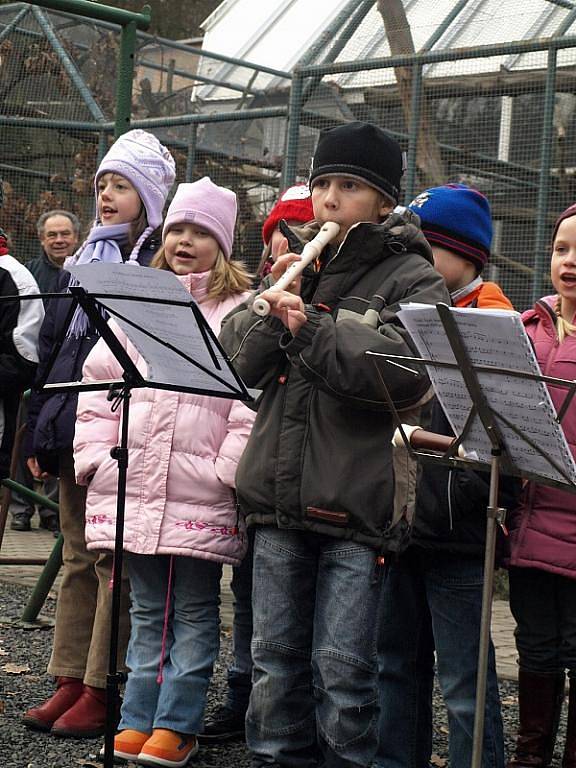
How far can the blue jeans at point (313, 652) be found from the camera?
3457mm

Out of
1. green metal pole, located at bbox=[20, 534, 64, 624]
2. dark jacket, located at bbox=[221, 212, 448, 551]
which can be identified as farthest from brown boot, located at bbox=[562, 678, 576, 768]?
green metal pole, located at bbox=[20, 534, 64, 624]

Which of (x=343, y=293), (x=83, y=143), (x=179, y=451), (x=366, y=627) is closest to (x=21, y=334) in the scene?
(x=179, y=451)

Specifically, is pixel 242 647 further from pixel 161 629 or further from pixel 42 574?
pixel 42 574

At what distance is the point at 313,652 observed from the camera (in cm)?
352

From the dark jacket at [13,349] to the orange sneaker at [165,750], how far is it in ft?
4.42

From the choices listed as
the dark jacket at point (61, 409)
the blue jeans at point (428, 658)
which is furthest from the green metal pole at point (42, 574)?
the blue jeans at point (428, 658)

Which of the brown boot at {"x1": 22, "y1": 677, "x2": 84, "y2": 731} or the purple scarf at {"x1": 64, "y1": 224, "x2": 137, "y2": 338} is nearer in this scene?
the brown boot at {"x1": 22, "y1": 677, "x2": 84, "y2": 731}

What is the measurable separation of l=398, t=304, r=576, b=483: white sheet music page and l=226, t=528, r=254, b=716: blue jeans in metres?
1.82

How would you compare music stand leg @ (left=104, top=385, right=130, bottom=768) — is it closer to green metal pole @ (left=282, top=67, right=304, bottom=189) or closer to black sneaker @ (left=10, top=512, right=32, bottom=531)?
green metal pole @ (left=282, top=67, right=304, bottom=189)

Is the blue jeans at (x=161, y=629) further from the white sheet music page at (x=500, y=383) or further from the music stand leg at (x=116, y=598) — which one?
the white sheet music page at (x=500, y=383)

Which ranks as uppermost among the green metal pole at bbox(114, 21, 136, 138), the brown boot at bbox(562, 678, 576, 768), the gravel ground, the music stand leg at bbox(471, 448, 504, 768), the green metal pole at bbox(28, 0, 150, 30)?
the green metal pole at bbox(28, 0, 150, 30)

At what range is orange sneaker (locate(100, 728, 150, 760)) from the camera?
414cm

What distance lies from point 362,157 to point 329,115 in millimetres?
4329

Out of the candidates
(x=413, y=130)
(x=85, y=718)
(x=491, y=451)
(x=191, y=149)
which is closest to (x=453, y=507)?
(x=491, y=451)
